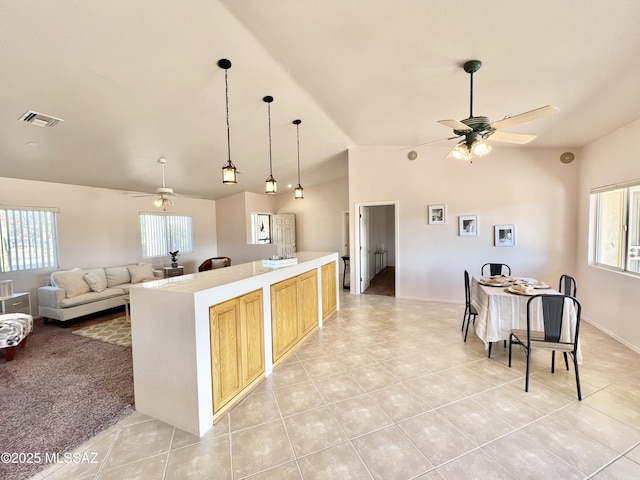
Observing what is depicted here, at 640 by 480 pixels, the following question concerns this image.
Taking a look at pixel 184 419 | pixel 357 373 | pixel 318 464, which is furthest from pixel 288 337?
pixel 318 464

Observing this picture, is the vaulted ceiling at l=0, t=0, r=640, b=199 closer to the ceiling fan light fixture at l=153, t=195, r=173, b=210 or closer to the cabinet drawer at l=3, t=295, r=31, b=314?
the ceiling fan light fixture at l=153, t=195, r=173, b=210

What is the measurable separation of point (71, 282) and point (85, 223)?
1.33 metres

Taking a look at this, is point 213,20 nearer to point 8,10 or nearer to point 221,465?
point 8,10

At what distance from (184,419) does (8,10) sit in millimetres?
3068

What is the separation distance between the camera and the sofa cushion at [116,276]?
5172 mm

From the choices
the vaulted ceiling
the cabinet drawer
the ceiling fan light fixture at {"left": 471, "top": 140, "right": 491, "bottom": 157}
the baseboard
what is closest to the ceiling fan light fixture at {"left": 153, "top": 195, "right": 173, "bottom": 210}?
the vaulted ceiling

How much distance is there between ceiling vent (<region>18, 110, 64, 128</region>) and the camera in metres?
2.84

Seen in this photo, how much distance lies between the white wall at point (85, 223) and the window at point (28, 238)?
95 millimetres

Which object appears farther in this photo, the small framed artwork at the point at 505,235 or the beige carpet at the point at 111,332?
the small framed artwork at the point at 505,235

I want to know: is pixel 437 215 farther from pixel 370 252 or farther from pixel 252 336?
pixel 252 336

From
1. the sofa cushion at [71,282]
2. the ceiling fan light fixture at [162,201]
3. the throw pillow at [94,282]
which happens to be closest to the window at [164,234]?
the throw pillow at [94,282]

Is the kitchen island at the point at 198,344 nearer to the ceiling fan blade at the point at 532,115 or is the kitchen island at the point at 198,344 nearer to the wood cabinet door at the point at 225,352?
the wood cabinet door at the point at 225,352

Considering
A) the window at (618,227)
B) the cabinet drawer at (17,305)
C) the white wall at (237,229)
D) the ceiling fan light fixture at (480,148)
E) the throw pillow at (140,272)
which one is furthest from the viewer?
the white wall at (237,229)

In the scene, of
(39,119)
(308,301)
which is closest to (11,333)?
(39,119)
